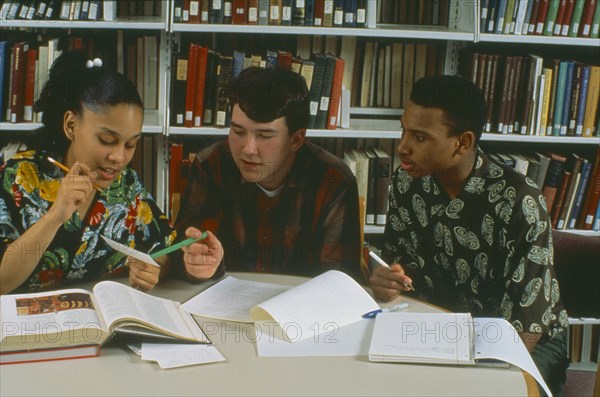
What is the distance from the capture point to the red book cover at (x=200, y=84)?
2520 millimetres

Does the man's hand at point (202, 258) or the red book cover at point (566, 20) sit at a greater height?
the red book cover at point (566, 20)

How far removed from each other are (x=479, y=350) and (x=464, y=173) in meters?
0.69

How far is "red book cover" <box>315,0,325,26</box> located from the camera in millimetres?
2506

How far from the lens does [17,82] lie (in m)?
2.46

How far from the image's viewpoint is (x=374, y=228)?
2.68 m

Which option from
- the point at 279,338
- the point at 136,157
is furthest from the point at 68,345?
the point at 136,157

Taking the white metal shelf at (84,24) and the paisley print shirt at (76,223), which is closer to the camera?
the paisley print shirt at (76,223)

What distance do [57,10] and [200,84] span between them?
20.3 inches

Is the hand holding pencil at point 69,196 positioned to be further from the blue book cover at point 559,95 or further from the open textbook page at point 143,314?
the blue book cover at point 559,95

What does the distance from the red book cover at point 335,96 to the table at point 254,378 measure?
137cm

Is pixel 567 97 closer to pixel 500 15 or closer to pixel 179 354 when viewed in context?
pixel 500 15

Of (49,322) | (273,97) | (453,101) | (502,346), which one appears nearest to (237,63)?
(273,97)

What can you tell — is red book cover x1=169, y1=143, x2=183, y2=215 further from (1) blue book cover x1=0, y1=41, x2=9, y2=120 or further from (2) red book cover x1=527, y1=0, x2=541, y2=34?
(2) red book cover x1=527, y1=0, x2=541, y2=34

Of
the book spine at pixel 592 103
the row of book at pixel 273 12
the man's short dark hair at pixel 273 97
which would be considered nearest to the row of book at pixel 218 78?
the row of book at pixel 273 12
